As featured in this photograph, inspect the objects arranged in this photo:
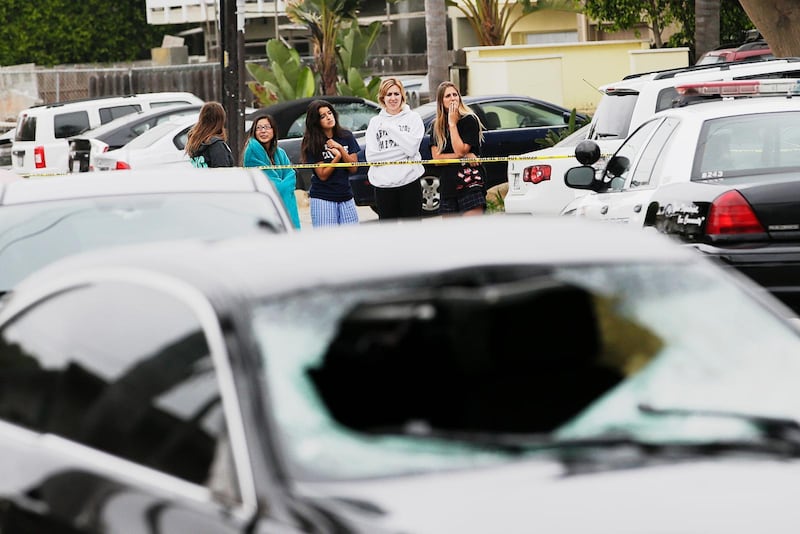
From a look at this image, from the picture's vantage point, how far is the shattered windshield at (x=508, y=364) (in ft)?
10.8

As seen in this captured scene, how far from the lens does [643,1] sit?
34.6 metres

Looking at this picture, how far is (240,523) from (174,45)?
5585 centimetres

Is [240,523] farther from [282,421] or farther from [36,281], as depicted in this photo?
[36,281]

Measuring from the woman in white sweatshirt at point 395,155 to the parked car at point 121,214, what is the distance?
17.9ft

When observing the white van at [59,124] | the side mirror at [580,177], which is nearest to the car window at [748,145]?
the side mirror at [580,177]

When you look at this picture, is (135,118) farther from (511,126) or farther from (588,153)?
(588,153)

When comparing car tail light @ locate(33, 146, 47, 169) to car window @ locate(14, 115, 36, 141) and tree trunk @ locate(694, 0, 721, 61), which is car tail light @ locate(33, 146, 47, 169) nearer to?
car window @ locate(14, 115, 36, 141)

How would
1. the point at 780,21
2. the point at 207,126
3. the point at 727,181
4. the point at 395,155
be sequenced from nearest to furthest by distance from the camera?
the point at 727,181 → the point at 207,126 → the point at 395,155 → the point at 780,21

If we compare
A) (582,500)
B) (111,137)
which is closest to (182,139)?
(111,137)

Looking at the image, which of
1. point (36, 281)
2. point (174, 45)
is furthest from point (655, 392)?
point (174, 45)

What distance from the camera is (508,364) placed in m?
3.61

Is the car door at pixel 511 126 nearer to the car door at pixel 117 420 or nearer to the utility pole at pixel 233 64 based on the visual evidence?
the utility pole at pixel 233 64

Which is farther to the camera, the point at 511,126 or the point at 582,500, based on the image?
the point at 511,126

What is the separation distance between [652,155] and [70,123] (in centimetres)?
1862
